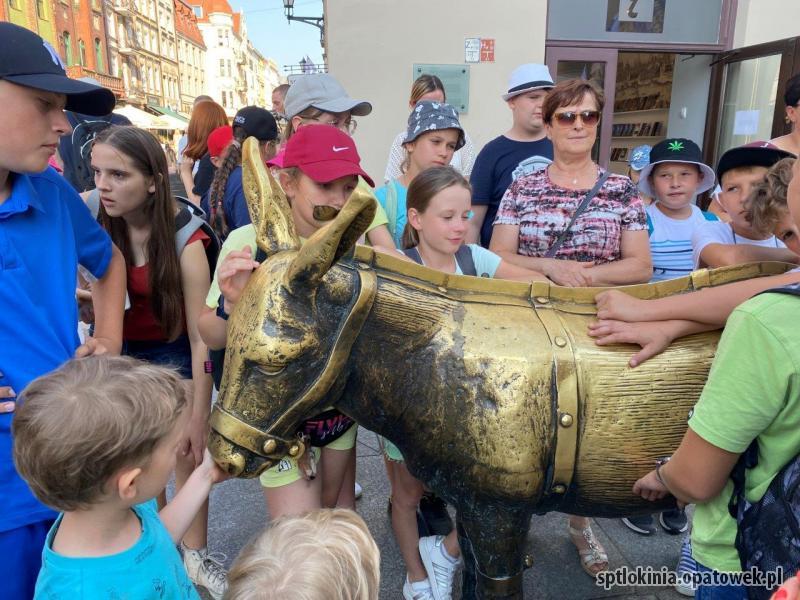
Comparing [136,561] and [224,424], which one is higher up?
[224,424]

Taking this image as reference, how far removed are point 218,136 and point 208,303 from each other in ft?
9.20

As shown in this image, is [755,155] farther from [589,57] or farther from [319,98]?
[589,57]

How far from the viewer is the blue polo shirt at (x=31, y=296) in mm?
1447

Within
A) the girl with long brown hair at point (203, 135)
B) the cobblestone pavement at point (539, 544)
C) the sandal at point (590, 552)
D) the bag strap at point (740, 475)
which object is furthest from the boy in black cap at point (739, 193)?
the girl with long brown hair at point (203, 135)

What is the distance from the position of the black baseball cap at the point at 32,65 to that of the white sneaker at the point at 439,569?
2058 millimetres

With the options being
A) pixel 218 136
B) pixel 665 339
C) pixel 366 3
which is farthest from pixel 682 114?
pixel 665 339

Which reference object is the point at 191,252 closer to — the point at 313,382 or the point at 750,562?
the point at 313,382

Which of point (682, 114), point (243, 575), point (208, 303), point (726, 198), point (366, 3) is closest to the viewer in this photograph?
point (243, 575)

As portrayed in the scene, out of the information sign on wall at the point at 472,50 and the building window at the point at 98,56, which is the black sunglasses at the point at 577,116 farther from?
the building window at the point at 98,56

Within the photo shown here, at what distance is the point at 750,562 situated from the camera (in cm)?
129

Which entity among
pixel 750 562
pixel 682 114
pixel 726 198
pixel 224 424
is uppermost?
pixel 682 114

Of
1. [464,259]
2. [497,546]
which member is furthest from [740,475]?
[464,259]

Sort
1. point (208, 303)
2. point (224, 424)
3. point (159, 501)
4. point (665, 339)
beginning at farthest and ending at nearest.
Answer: point (159, 501) → point (208, 303) → point (665, 339) → point (224, 424)

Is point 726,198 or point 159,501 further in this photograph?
point 159,501
